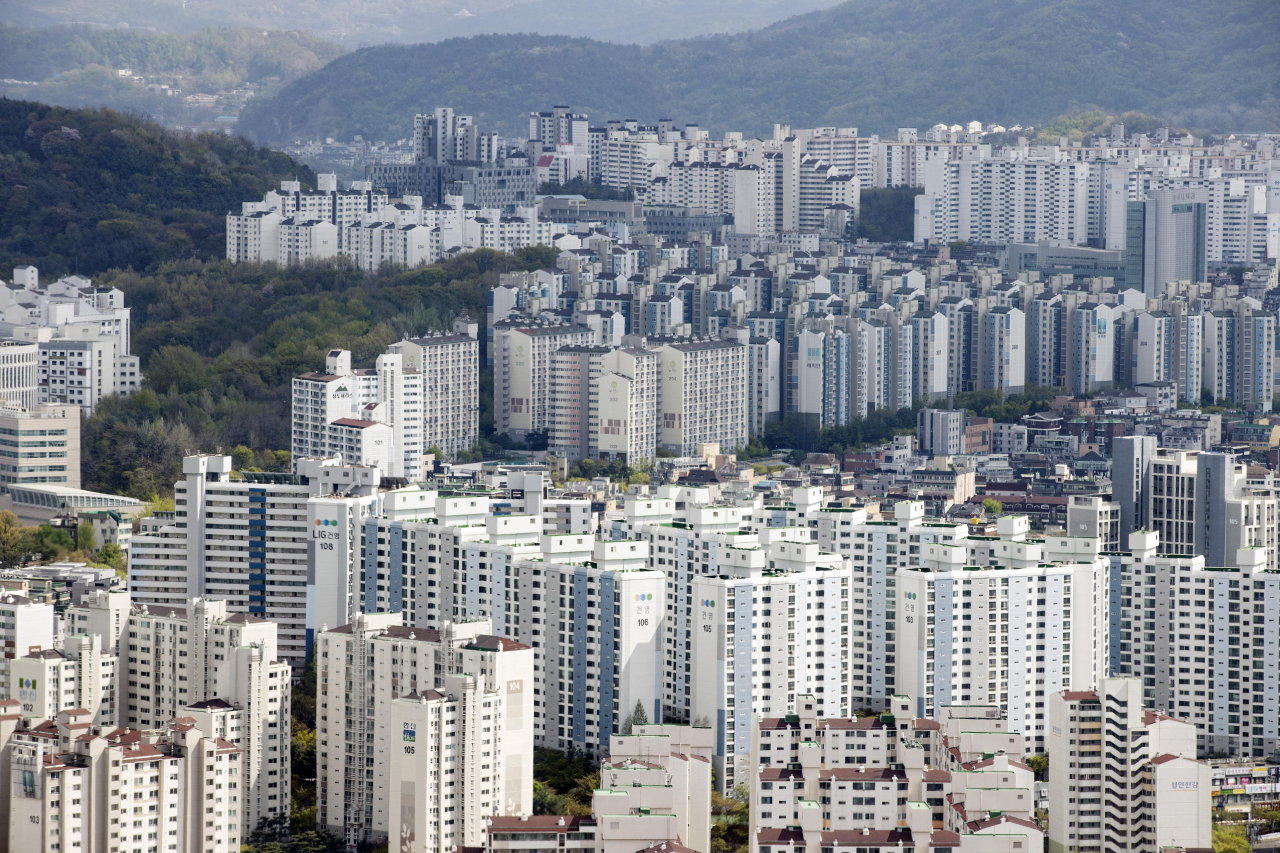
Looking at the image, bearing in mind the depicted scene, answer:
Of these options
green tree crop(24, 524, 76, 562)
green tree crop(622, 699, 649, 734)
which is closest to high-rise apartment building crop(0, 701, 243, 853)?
green tree crop(622, 699, 649, 734)

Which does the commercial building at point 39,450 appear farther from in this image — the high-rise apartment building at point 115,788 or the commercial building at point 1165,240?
the commercial building at point 1165,240

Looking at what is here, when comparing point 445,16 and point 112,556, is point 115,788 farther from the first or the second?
point 445,16

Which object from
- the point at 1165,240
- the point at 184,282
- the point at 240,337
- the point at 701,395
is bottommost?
the point at 701,395

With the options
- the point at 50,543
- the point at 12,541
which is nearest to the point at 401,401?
the point at 50,543

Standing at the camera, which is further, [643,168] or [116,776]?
[643,168]

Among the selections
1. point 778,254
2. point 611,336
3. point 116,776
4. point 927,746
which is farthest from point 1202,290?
point 116,776

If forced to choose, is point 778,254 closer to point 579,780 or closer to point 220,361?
point 220,361

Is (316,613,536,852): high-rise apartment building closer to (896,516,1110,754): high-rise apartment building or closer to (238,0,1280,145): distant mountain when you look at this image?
(896,516,1110,754): high-rise apartment building

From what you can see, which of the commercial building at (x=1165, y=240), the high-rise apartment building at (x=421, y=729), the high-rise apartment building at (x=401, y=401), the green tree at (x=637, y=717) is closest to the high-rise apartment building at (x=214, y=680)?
the high-rise apartment building at (x=421, y=729)
